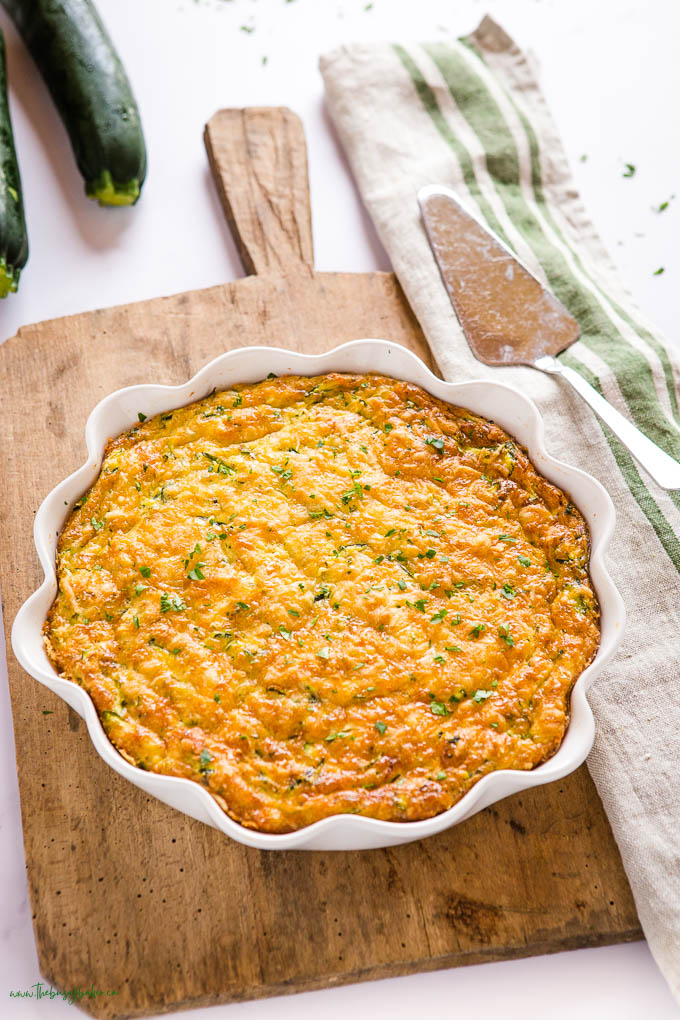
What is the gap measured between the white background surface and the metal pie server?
0.44 m

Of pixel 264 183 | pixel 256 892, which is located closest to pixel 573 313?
pixel 264 183

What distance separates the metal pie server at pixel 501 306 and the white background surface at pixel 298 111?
440mm

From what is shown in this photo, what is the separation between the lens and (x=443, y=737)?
255cm

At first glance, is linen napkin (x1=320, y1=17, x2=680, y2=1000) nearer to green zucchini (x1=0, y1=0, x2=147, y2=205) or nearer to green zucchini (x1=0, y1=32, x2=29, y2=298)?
green zucchini (x1=0, y1=0, x2=147, y2=205)

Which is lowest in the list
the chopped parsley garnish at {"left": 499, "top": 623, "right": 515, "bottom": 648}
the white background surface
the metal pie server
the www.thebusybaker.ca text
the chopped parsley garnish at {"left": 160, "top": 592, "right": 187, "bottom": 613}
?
the www.thebusybaker.ca text

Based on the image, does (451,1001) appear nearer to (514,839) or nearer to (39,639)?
(514,839)

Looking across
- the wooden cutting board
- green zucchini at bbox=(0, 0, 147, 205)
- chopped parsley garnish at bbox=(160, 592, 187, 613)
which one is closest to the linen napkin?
the wooden cutting board

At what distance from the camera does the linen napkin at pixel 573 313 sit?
2.79 m

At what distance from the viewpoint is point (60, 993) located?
2.60 meters

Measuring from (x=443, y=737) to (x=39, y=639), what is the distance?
4.05 feet

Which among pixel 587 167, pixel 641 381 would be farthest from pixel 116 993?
pixel 587 167

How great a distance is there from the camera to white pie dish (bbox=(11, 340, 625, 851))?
235 cm

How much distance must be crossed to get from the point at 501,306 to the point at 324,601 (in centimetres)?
154

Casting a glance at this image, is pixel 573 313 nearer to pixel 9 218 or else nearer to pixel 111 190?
pixel 111 190
